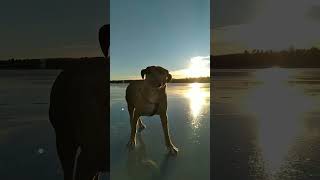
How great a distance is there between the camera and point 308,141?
1.90m

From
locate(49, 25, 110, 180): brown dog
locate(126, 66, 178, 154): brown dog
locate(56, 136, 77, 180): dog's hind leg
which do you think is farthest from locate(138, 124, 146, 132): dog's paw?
locate(56, 136, 77, 180): dog's hind leg

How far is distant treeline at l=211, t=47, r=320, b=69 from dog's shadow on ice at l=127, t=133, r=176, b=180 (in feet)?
1.70

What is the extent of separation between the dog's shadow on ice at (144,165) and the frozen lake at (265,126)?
0.79ft

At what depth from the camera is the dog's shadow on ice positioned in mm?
1914

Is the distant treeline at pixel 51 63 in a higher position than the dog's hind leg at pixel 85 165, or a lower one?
higher

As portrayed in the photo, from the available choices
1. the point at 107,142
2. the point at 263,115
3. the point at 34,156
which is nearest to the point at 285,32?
the point at 263,115

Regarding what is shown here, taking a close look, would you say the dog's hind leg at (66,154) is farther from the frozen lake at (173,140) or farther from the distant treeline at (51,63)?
the distant treeline at (51,63)

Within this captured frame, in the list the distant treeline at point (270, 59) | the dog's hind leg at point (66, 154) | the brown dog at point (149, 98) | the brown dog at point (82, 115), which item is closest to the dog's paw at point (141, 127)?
the brown dog at point (149, 98)

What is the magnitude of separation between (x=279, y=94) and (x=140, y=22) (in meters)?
0.77

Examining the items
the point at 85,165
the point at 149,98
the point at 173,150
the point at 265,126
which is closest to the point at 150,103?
the point at 149,98

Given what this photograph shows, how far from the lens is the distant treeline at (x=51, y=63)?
6.02 ft

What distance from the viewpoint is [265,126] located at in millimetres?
1914

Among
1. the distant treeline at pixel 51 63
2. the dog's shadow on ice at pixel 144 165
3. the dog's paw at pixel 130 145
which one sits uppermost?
the distant treeline at pixel 51 63

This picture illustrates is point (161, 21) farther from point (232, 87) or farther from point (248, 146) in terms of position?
point (248, 146)
